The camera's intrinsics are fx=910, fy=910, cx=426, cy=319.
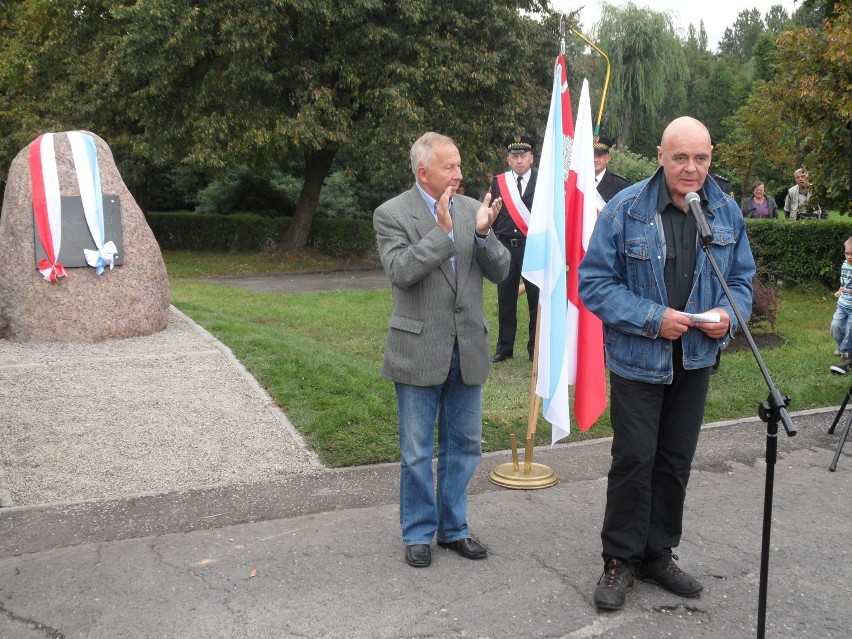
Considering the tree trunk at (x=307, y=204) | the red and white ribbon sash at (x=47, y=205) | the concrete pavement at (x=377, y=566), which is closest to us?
the concrete pavement at (x=377, y=566)

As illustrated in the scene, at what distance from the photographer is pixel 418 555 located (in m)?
4.53

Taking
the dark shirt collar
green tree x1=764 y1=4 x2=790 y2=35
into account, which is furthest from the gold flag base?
green tree x1=764 y1=4 x2=790 y2=35

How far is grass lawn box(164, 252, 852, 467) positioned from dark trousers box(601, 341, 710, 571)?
7.76ft

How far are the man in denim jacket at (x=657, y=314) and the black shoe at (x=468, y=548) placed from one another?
0.69 meters

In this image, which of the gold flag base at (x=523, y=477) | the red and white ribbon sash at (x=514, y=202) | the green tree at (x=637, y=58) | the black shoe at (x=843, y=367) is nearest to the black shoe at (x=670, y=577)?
the gold flag base at (x=523, y=477)

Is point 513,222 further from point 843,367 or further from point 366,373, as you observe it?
point 843,367

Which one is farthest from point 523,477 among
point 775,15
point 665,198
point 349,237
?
point 775,15

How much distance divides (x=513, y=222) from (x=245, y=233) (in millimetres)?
18096

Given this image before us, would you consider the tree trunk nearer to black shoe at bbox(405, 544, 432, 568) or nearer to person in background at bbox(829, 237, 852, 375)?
person in background at bbox(829, 237, 852, 375)

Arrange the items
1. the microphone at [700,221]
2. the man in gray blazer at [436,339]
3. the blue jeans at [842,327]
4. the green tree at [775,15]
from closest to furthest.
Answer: the microphone at [700,221] → the man in gray blazer at [436,339] → the blue jeans at [842,327] → the green tree at [775,15]

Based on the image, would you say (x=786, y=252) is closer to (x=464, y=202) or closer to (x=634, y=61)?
(x=464, y=202)

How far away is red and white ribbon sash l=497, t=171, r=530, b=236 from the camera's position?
892 cm

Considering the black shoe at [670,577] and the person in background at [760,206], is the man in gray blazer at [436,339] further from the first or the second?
the person in background at [760,206]

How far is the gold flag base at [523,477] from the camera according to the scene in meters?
5.73
